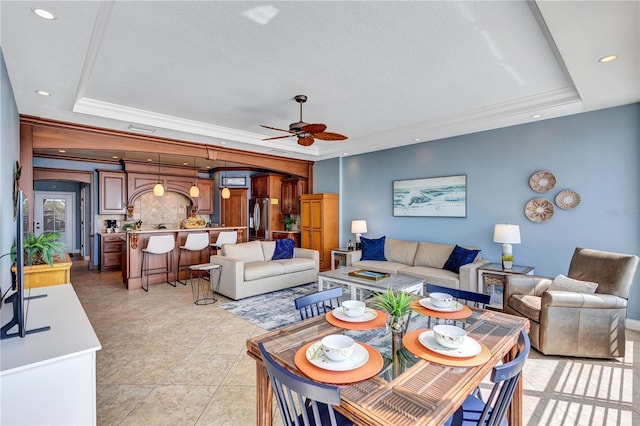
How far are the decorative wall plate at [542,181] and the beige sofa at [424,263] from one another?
Answer: 129cm

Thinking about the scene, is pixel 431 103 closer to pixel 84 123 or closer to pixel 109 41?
pixel 109 41

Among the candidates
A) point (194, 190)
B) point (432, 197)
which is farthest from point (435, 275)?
point (194, 190)

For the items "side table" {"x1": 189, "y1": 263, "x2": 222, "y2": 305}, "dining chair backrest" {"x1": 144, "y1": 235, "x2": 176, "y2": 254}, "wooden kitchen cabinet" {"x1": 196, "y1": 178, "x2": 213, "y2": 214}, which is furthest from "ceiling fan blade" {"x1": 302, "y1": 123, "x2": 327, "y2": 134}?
"wooden kitchen cabinet" {"x1": 196, "y1": 178, "x2": 213, "y2": 214}

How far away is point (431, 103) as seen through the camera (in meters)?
3.92

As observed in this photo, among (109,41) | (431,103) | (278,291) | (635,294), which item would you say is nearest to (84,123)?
(109,41)

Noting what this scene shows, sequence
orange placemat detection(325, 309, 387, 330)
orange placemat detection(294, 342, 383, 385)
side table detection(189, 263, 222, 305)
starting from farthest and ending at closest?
side table detection(189, 263, 222, 305) < orange placemat detection(325, 309, 387, 330) < orange placemat detection(294, 342, 383, 385)

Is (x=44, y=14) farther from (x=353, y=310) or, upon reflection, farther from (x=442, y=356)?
(x=442, y=356)

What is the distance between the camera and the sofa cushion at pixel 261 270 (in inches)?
192

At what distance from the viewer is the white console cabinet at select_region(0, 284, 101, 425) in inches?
52.0

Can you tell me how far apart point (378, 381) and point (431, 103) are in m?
3.62

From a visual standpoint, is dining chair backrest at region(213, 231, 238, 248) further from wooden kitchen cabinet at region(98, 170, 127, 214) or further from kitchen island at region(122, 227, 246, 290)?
wooden kitchen cabinet at region(98, 170, 127, 214)

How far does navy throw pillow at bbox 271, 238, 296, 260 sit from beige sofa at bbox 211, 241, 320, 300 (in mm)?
91

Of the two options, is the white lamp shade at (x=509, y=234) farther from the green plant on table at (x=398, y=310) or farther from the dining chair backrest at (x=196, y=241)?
the dining chair backrest at (x=196, y=241)

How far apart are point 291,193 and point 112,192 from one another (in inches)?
178
